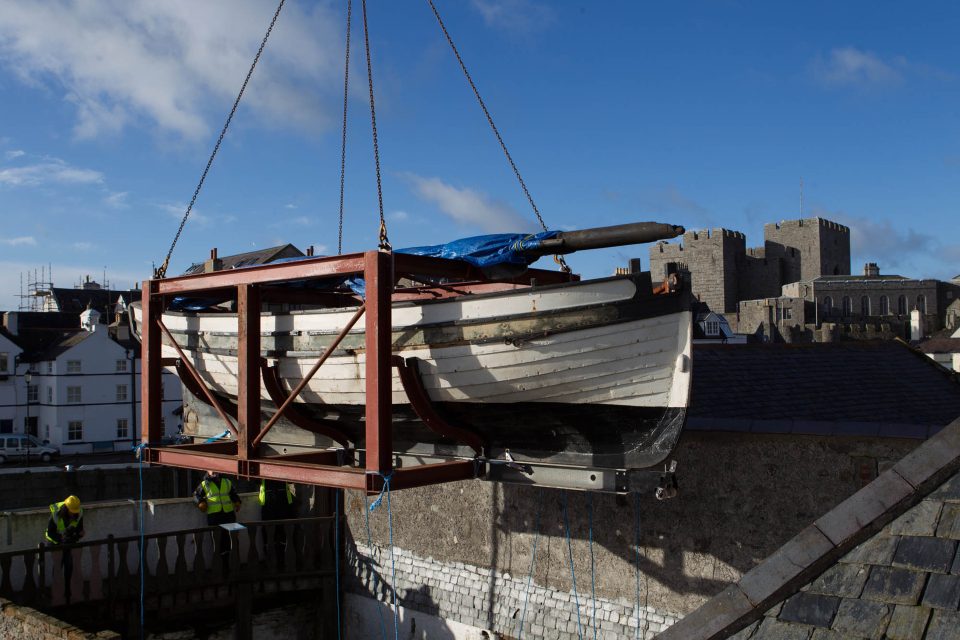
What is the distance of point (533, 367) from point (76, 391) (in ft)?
119

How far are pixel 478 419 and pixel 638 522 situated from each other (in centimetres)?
273

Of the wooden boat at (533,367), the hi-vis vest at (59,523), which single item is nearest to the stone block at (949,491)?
the wooden boat at (533,367)

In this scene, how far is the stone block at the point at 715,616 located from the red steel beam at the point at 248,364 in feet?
19.8

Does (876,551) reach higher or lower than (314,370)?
lower

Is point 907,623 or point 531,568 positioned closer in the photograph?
point 907,623

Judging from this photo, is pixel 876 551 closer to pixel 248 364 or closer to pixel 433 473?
pixel 433 473

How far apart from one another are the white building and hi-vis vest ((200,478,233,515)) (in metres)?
28.0

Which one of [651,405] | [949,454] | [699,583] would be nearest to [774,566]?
[949,454]

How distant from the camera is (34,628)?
830cm

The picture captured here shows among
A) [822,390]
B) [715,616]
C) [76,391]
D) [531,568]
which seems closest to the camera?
[715,616]

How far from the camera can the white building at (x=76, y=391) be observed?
37.8m

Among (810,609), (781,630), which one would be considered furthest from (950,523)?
(781,630)

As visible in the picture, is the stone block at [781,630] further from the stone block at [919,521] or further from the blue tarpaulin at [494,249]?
the blue tarpaulin at [494,249]

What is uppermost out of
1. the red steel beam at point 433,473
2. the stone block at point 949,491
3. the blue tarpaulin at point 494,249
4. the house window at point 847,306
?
the house window at point 847,306
